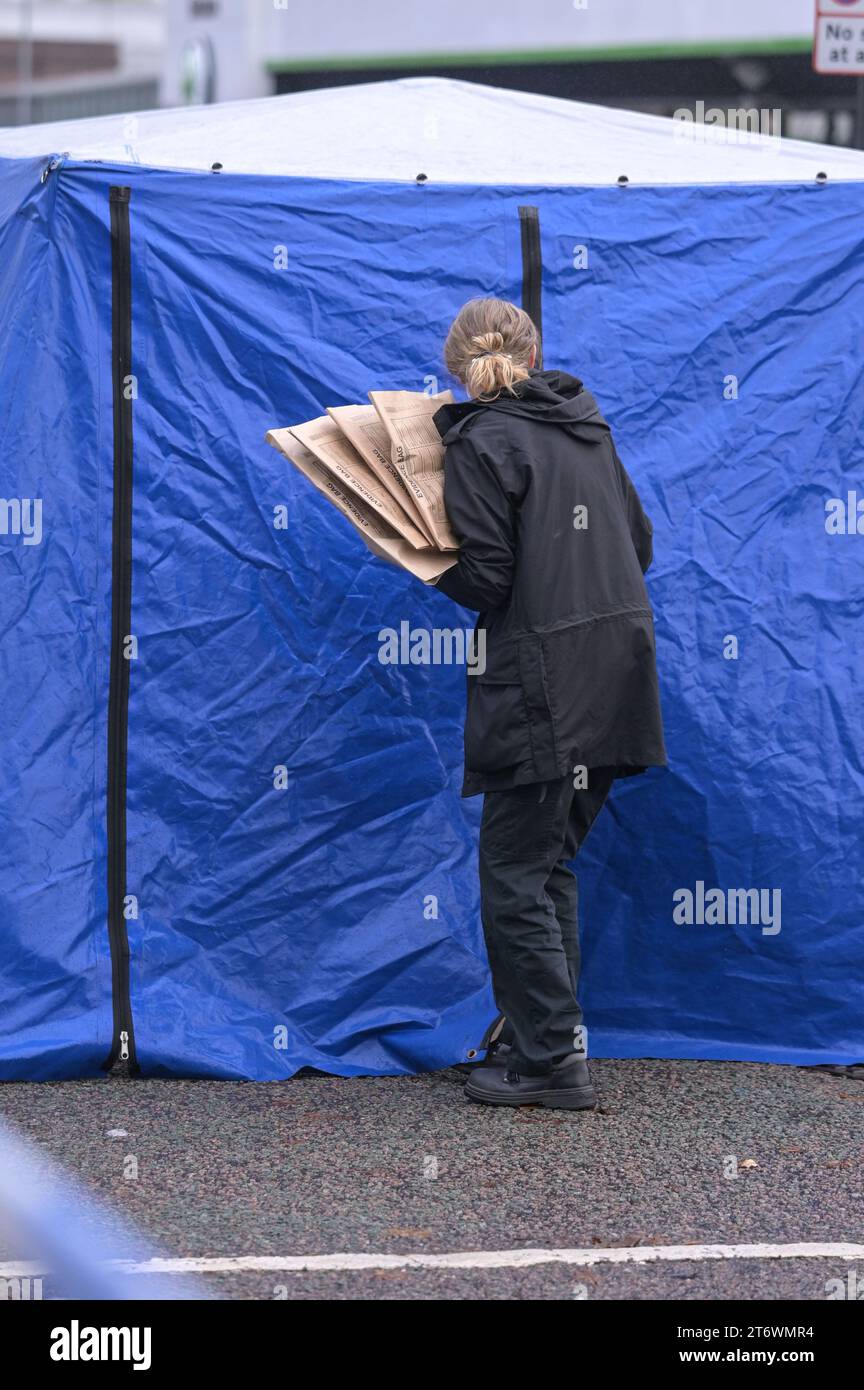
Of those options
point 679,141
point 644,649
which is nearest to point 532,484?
point 644,649

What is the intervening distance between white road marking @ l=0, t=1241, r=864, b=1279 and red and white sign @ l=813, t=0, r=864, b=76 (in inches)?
184

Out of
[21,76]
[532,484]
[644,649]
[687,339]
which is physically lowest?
[644,649]

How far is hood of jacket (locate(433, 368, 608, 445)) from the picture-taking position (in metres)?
3.80

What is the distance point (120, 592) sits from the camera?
4242mm

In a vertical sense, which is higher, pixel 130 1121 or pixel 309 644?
pixel 309 644

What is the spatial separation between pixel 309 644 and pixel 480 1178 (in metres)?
1.45

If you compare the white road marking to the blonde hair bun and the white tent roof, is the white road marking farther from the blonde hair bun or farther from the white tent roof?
the white tent roof

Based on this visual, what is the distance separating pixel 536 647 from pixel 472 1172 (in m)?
1.16

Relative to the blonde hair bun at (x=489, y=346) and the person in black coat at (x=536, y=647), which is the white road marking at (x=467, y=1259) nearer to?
the person in black coat at (x=536, y=647)

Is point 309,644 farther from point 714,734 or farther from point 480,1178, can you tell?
point 480,1178

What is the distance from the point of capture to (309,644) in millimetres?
4301

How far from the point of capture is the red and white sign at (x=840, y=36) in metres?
6.27

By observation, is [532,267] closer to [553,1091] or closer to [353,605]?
[353,605]

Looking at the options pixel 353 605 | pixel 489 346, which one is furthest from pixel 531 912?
pixel 489 346
